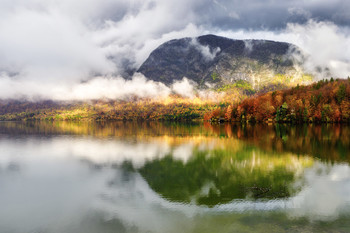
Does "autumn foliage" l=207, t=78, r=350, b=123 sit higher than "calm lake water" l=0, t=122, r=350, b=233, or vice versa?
"autumn foliage" l=207, t=78, r=350, b=123

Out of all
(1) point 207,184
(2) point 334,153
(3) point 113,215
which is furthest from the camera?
(2) point 334,153

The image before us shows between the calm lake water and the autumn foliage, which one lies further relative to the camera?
the autumn foliage

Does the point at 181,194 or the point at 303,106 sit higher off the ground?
the point at 303,106

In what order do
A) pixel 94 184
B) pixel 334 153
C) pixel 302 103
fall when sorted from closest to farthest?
pixel 94 184 < pixel 334 153 < pixel 302 103

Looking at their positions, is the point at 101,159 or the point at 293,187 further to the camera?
the point at 101,159

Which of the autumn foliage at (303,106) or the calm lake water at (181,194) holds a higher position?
the autumn foliage at (303,106)

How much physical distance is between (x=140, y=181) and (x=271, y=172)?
13.3 meters

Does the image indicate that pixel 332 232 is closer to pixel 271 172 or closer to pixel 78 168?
pixel 271 172

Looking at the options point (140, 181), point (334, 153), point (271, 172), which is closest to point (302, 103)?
point (334, 153)

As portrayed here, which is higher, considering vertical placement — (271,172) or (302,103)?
(302,103)

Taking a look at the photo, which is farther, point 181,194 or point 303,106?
point 303,106

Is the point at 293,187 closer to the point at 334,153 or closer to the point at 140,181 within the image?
the point at 140,181

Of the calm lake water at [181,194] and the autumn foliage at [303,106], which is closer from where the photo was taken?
the calm lake water at [181,194]

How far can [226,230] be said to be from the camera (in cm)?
1391
